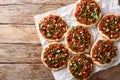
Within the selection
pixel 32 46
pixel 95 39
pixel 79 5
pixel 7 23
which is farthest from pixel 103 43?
pixel 7 23

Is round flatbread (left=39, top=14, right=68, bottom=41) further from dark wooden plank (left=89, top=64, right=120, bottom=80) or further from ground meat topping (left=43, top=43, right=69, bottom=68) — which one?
dark wooden plank (left=89, top=64, right=120, bottom=80)

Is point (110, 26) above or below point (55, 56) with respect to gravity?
above

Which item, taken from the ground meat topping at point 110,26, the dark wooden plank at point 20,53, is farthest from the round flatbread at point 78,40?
the dark wooden plank at point 20,53

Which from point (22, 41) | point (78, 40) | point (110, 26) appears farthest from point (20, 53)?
point (110, 26)

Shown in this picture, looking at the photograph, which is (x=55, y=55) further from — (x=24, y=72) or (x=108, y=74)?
(x=108, y=74)

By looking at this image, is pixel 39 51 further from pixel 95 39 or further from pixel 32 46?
pixel 95 39
